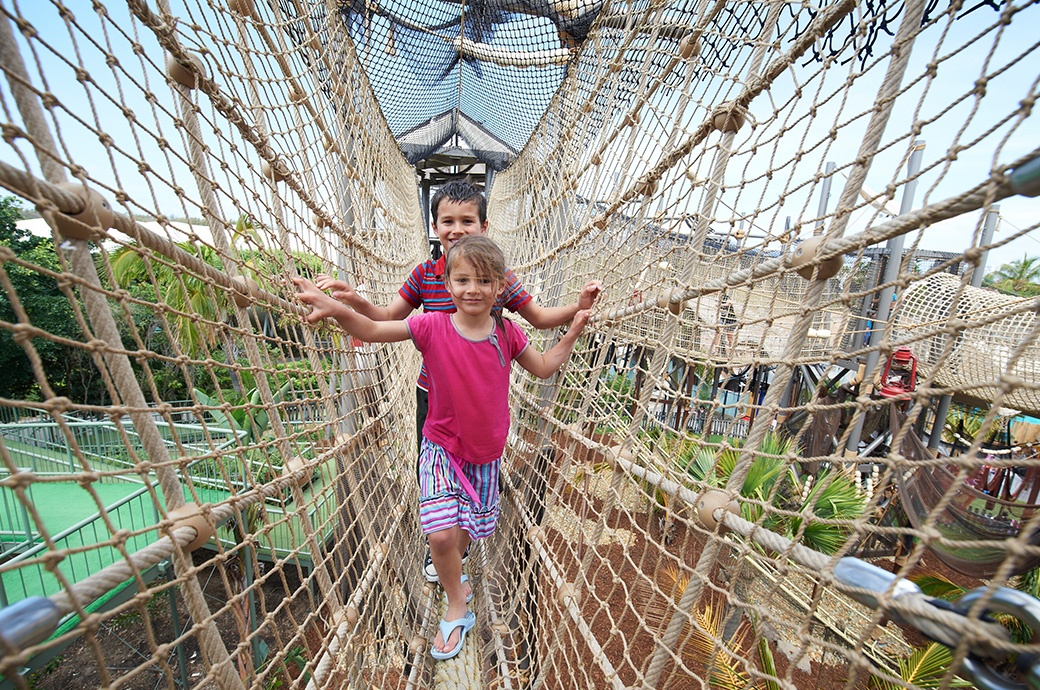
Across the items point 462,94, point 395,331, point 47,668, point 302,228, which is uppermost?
point 462,94

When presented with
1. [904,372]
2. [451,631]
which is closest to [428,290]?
[451,631]

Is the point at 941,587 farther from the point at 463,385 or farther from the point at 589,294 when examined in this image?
the point at 463,385

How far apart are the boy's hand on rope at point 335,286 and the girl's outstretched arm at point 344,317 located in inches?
0.9

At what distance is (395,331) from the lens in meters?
1.04

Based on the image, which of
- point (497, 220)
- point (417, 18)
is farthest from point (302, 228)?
point (497, 220)

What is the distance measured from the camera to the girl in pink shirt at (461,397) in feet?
3.43

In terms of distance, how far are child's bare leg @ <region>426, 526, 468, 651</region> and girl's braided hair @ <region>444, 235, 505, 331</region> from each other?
1.83ft

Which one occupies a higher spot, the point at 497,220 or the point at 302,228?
the point at 497,220

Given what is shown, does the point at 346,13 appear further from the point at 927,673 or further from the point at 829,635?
the point at 829,635

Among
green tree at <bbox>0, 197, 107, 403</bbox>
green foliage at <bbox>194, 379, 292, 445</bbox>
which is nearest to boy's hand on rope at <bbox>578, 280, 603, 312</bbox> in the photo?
green foliage at <bbox>194, 379, 292, 445</bbox>

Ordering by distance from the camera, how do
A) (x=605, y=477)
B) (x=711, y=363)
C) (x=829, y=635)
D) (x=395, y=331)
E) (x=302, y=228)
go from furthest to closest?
(x=605, y=477) → (x=829, y=635) → (x=302, y=228) → (x=395, y=331) → (x=711, y=363)

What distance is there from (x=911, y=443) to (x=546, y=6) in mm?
3043

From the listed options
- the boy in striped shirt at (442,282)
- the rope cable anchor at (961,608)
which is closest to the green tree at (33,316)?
the boy in striped shirt at (442,282)

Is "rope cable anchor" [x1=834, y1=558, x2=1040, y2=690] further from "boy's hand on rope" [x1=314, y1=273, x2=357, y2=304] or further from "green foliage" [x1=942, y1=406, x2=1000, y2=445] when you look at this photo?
"green foliage" [x1=942, y1=406, x2=1000, y2=445]
